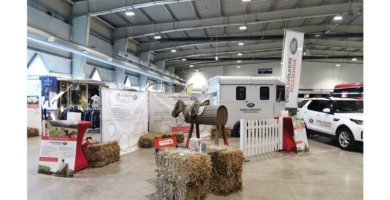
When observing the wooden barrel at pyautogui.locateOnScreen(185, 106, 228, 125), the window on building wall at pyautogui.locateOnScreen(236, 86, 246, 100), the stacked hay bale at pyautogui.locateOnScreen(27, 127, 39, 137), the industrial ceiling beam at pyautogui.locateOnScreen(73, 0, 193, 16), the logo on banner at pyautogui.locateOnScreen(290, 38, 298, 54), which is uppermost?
the industrial ceiling beam at pyautogui.locateOnScreen(73, 0, 193, 16)

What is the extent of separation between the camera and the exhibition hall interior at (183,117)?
4102mm

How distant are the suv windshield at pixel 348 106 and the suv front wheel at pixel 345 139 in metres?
0.71

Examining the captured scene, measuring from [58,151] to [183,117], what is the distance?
5.08m

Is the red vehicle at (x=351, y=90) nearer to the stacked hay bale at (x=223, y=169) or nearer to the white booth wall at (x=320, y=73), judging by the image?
the stacked hay bale at (x=223, y=169)

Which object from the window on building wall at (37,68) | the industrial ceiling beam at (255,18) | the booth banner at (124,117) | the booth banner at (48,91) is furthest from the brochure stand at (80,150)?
the industrial ceiling beam at (255,18)

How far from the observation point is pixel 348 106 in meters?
8.23

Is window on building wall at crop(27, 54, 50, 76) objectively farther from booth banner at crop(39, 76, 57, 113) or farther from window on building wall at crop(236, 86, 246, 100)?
window on building wall at crop(236, 86, 246, 100)

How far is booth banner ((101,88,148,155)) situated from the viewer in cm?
632

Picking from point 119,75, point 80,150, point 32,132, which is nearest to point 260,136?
point 80,150

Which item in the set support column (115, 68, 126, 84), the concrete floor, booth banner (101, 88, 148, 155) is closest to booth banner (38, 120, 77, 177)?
the concrete floor

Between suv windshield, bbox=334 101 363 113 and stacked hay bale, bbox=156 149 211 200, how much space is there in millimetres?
6157
